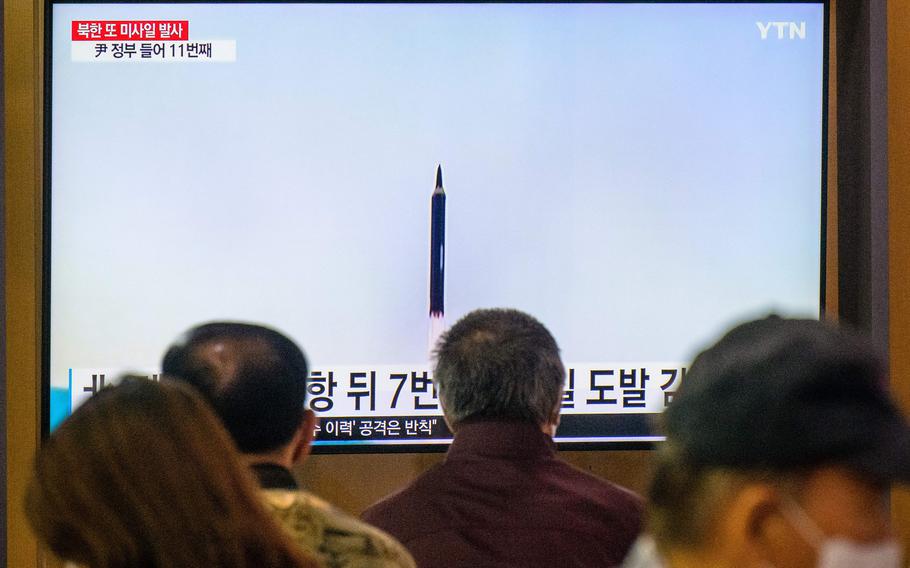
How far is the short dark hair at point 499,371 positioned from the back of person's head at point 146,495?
0.78m

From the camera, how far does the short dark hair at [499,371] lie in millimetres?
2064

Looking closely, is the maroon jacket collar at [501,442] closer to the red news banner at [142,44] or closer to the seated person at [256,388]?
the seated person at [256,388]

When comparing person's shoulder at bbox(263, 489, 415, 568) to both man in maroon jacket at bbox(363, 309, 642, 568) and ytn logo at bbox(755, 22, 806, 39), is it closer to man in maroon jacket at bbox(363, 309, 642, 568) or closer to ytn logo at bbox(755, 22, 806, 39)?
man in maroon jacket at bbox(363, 309, 642, 568)

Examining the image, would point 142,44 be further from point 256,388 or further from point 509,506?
point 509,506

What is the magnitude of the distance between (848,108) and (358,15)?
1.15 metres

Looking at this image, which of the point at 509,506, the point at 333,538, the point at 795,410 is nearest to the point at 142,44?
the point at 509,506

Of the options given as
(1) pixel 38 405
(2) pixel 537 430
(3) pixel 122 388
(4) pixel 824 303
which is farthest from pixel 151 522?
(4) pixel 824 303

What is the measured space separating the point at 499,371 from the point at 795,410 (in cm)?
114

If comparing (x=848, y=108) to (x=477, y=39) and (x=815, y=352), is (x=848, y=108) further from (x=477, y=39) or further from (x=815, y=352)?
(x=815, y=352)

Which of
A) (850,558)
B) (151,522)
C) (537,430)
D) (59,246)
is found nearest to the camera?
(850,558)

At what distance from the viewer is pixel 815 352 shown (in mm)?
992

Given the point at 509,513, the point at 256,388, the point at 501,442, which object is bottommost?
the point at 509,513

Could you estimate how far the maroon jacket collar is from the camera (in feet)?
6.46

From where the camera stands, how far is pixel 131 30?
2.69 m
